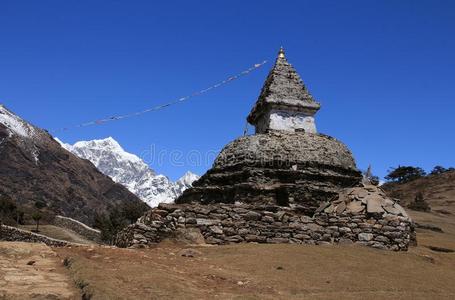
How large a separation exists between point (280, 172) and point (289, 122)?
13.8 feet

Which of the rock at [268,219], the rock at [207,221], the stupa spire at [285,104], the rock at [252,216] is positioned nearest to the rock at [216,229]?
the rock at [207,221]

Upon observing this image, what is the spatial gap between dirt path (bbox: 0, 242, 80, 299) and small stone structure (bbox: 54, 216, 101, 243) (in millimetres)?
29789

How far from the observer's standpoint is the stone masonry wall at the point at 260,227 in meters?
12.2

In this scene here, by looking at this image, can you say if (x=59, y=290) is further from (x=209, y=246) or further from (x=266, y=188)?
(x=266, y=188)

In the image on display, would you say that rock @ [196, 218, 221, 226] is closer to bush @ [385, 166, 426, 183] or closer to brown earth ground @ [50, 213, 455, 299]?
brown earth ground @ [50, 213, 455, 299]

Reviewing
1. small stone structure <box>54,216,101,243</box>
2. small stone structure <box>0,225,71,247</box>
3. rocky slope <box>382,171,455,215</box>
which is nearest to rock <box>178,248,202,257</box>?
small stone structure <box>0,225,71,247</box>

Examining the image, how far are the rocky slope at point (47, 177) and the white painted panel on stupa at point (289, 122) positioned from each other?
53.5 m

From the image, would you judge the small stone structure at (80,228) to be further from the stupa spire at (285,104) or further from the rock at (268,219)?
the rock at (268,219)

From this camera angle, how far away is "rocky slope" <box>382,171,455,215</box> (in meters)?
52.9

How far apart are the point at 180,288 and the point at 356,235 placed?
7.21m

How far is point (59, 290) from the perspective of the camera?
20.5 feet

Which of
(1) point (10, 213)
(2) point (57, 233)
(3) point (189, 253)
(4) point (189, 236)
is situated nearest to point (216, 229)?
(4) point (189, 236)

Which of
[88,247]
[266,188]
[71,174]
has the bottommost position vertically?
[88,247]

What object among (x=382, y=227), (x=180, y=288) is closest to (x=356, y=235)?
(x=382, y=227)
